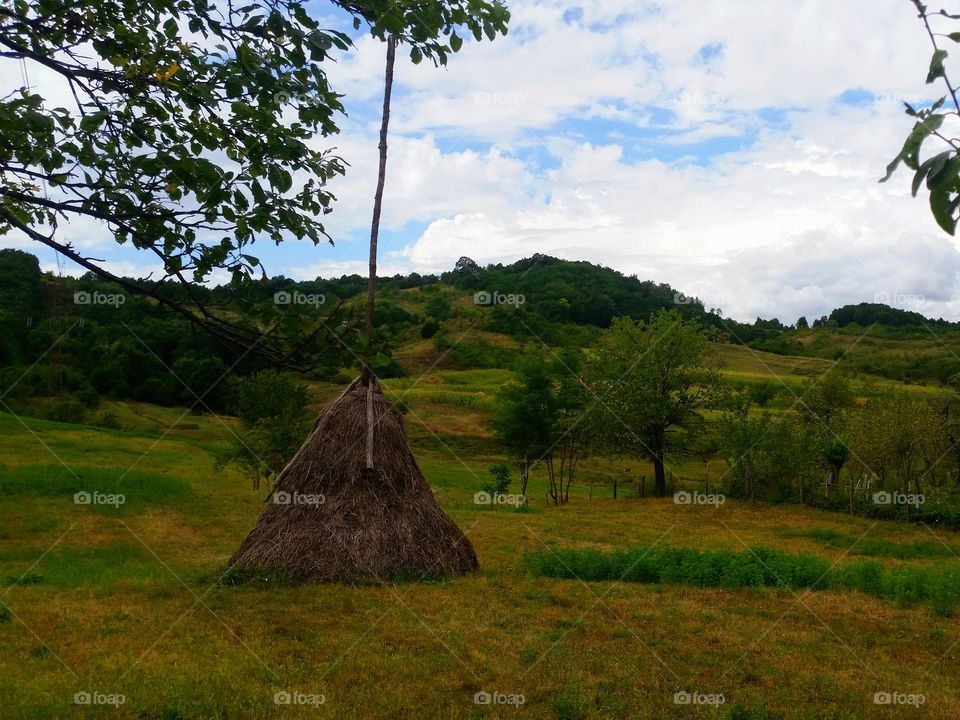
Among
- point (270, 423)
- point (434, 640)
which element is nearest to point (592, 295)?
point (270, 423)

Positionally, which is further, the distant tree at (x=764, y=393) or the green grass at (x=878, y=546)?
the distant tree at (x=764, y=393)

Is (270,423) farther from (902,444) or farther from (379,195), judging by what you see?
(902,444)

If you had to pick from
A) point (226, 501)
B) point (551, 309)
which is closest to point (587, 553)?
point (226, 501)

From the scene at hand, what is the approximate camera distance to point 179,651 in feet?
27.7

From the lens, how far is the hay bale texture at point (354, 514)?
40.0ft

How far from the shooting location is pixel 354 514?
41.4 ft

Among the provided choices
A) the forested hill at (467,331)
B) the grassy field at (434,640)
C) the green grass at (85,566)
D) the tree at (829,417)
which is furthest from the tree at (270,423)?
the tree at (829,417)

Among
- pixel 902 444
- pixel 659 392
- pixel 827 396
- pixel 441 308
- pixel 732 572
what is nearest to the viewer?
pixel 732 572

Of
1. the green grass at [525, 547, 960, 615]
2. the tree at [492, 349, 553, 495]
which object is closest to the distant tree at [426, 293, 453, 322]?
the tree at [492, 349, 553, 495]

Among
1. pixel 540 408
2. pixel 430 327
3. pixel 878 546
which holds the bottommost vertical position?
pixel 878 546

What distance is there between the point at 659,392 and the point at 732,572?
78.4 feet

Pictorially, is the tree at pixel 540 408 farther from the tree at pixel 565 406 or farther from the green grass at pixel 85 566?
the green grass at pixel 85 566

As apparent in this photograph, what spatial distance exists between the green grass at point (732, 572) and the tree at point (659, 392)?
70.5 feet

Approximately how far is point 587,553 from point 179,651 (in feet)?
25.3
